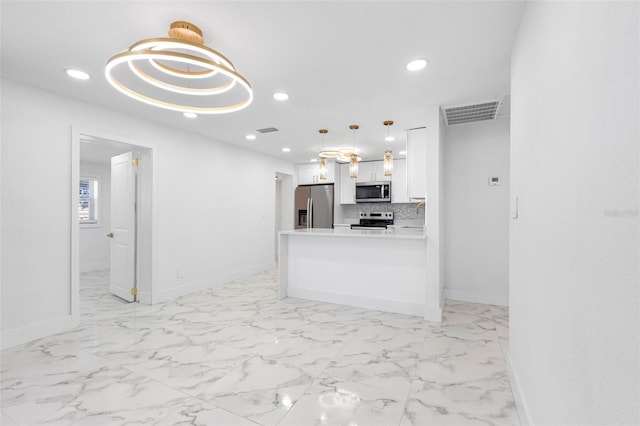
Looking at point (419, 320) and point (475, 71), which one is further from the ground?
point (475, 71)

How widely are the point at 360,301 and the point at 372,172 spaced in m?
3.44

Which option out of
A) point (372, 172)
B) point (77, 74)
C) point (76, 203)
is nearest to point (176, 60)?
point (77, 74)

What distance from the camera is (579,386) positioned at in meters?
0.88

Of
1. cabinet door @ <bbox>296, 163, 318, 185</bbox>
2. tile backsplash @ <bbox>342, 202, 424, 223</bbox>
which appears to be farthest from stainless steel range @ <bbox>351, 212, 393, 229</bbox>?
cabinet door @ <bbox>296, 163, 318, 185</bbox>

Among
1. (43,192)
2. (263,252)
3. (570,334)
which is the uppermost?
(43,192)

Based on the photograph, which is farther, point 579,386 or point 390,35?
point 390,35

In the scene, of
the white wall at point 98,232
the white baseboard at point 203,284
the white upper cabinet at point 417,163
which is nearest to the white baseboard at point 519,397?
the white upper cabinet at point 417,163

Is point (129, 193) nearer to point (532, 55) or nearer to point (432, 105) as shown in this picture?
point (432, 105)

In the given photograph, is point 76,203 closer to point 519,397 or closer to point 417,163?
point 417,163

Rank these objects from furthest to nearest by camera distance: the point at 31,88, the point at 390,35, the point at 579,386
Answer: the point at 31,88, the point at 390,35, the point at 579,386

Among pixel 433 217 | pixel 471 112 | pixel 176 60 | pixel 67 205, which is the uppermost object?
pixel 471 112

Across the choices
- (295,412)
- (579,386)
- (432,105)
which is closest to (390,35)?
(432,105)

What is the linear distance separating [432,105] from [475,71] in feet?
2.53

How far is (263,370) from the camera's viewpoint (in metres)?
2.17
